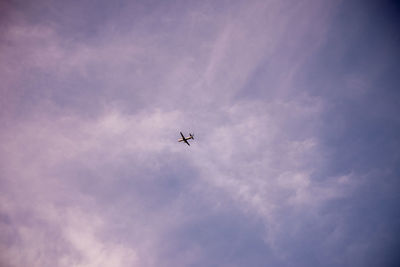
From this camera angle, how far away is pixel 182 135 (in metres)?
43.3
